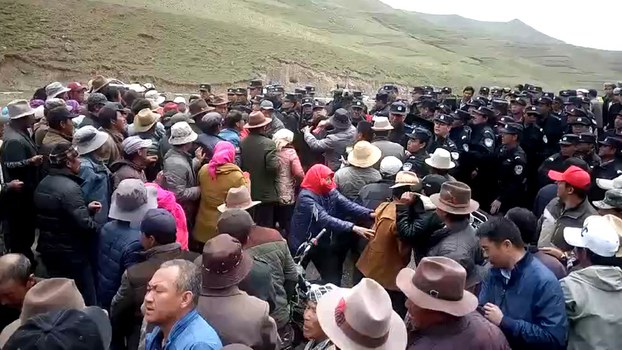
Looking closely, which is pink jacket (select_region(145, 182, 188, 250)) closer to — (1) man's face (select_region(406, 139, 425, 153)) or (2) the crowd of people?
(2) the crowd of people

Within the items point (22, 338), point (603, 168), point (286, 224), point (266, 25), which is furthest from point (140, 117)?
point (266, 25)

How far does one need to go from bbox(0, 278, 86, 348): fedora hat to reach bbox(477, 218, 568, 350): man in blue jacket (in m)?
2.51

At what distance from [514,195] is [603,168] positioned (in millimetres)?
1254

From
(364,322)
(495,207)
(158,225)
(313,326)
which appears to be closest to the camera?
(364,322)

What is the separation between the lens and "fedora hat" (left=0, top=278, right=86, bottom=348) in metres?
2.87

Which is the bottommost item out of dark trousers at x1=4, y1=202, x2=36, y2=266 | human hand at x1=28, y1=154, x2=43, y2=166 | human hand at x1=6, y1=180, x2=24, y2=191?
dark trousers at x1=4, y1=202, x2=36, y2=266

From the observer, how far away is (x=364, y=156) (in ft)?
20.7

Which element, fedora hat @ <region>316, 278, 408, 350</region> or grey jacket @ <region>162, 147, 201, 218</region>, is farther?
grey jacket @ <region>162, 147, 201, 218</region>

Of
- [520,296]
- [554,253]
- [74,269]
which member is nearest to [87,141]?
[74,269]

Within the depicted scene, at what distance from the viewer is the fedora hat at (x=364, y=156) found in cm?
626

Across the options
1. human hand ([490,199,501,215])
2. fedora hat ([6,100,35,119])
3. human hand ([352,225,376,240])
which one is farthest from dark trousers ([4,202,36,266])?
human hand ([490,199,501,215])

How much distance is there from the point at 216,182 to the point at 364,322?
3.57m

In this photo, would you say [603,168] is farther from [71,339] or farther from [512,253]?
[71,339]

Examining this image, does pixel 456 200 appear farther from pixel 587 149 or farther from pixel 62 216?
pixel 587 149
